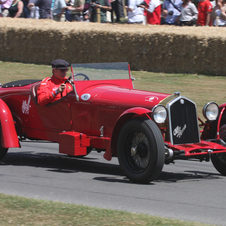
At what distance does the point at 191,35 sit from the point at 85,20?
458 cm

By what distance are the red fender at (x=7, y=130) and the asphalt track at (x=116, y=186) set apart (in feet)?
1.14

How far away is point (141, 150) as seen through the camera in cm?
564

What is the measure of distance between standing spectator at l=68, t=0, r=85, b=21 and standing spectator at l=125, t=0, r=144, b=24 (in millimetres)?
1767

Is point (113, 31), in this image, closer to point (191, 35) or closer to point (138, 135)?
point (191, 35)

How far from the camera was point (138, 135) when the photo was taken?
5.71m

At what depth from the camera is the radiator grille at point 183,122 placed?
5.73 metres

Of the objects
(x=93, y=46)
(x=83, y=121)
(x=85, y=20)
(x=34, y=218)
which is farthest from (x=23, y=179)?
(x=85, y=20)

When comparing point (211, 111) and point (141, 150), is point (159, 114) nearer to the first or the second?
point (141, 150)

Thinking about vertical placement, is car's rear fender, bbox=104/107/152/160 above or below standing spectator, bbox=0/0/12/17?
below

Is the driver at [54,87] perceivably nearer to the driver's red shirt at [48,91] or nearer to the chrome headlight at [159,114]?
the driver's red shirt at [48,91]

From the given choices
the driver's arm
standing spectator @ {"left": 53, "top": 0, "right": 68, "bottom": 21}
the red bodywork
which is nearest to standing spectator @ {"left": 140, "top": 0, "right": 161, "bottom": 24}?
standing spectator @ {"left": 53, "top": 0, "right": 68, "bottom": 21}

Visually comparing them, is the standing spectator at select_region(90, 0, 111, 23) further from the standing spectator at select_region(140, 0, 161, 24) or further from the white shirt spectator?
the standing spectator at select_region(140, 0, 161, 24)

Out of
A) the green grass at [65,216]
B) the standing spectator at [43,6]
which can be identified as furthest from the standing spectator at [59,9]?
the green grass at [65,216]

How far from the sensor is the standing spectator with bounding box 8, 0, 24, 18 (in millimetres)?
17516
